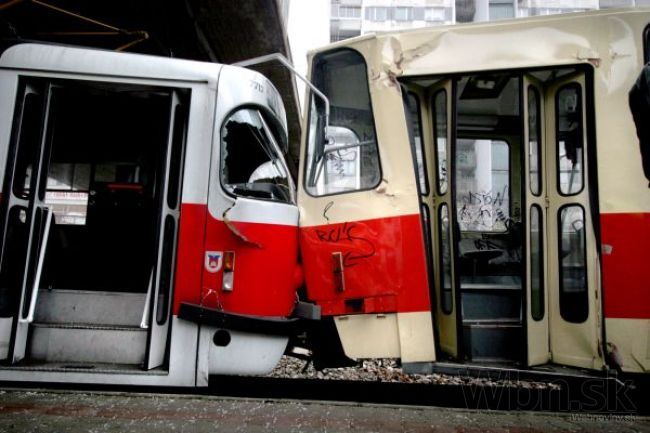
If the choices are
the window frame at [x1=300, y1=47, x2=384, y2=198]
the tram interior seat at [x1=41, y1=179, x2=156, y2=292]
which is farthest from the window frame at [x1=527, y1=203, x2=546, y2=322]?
the tram interior seat at [x1=41, y1=179, x2=156, y2=292]

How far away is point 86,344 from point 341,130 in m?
2.74

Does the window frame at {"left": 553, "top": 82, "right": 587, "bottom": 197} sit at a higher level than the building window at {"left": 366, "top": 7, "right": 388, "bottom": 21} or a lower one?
lower

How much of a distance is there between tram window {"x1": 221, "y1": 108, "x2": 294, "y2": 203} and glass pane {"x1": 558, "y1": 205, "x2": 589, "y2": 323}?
7.57ft

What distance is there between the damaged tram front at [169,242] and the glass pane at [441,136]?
1.36 metres

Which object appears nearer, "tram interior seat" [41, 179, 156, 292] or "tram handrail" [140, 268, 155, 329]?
"tram handrail" [140, 268, 155, 329]

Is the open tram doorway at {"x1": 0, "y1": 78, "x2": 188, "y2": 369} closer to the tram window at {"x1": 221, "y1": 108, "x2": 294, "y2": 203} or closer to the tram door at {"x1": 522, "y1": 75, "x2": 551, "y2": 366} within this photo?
the tram window at {"x1": 221, "y1": 108, "x2": 294, "y2": 203}

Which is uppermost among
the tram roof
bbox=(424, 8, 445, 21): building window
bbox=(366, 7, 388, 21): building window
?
bbox=(366, 7, 388, 21): building window

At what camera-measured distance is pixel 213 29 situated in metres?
8.48

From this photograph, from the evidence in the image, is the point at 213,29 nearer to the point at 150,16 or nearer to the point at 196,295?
the point at 150,16

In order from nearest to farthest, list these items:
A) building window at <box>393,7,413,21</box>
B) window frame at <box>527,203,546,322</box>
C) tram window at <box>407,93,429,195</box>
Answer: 1. window frame at <box>527,203,546,322</box>
2. tram window at <box>407,93,429,195</box>
3. building window at <box>393,7,413,21</box>

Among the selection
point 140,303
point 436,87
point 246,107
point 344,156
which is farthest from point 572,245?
point 140,303

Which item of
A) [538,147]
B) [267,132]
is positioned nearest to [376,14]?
[267,132]

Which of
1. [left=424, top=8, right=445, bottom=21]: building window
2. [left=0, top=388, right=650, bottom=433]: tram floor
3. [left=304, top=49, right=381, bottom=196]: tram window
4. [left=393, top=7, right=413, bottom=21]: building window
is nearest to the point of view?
[left=0, top=388, right=650, bottom=433]: tram floor

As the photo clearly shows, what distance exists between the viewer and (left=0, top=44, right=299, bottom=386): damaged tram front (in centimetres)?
311
